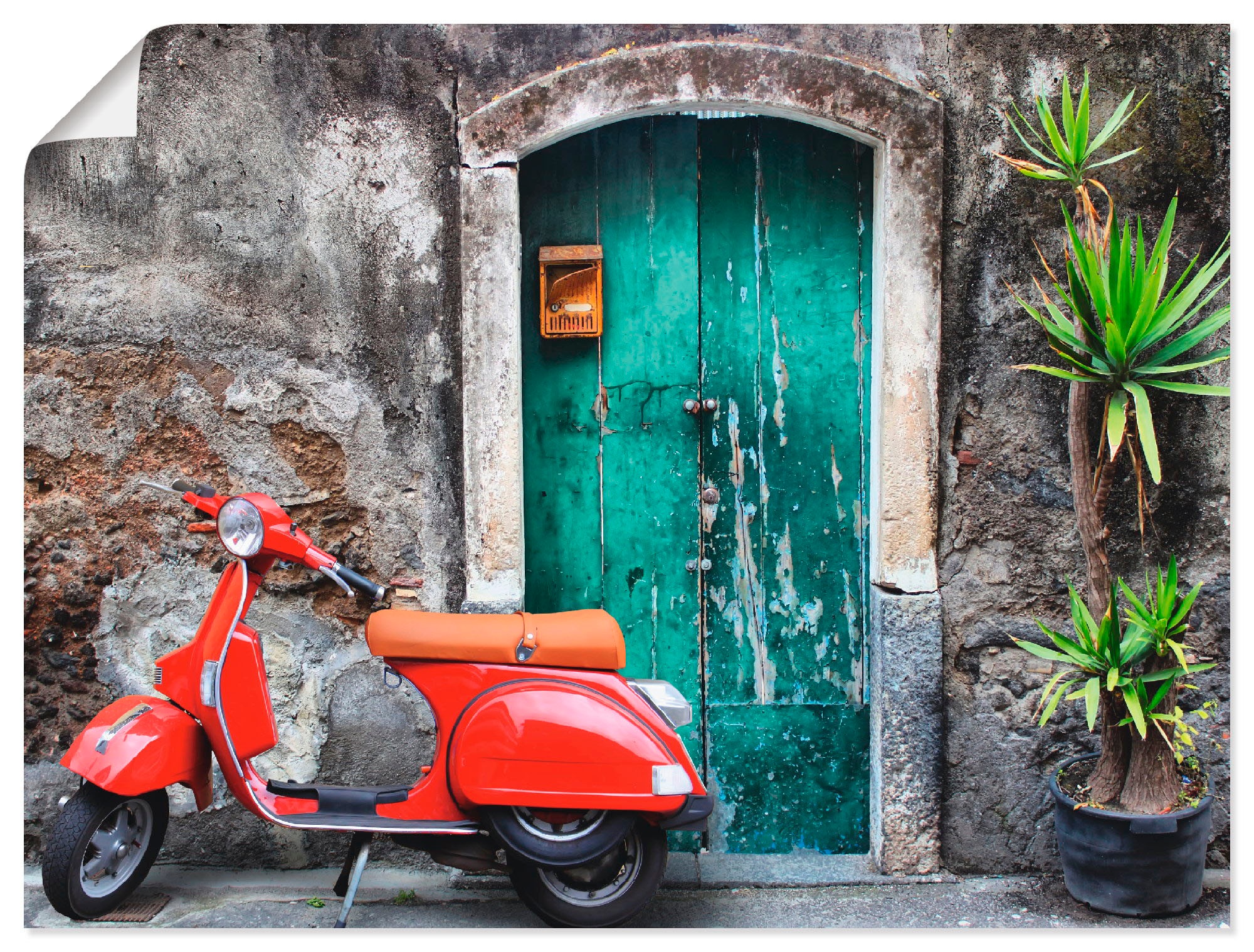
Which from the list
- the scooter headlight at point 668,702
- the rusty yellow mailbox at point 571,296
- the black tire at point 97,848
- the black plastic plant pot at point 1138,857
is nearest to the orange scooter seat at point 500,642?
the scooter headlight at point 668,702

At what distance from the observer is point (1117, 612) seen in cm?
308

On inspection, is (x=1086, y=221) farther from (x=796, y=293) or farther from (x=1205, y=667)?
(x=1205, y=667)

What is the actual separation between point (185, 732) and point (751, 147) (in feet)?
8.59

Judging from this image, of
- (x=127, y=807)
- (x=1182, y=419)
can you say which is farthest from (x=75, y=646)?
(x=1182, y=419)

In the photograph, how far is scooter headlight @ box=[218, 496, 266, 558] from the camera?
2900 millimetres

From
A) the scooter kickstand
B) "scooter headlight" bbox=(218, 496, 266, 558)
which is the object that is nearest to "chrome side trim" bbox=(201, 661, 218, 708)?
"scooter headlight" bbox=(218, 496, 266, 558)

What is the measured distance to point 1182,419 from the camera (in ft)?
11.1

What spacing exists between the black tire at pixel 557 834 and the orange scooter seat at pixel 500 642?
42 cm

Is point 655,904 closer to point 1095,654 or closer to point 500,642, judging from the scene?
point 500,642

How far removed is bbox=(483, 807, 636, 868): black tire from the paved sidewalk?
43cm

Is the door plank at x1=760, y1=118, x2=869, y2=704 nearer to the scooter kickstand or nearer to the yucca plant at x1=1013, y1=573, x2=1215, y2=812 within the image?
the yucca plant at x1=1013, y1=573, x2=1215, y2=812

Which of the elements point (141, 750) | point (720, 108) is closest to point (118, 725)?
point (141, 750)

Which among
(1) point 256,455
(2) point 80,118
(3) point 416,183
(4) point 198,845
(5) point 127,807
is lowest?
(4) point 198,845

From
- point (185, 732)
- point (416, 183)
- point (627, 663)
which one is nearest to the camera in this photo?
point (185, 732)
